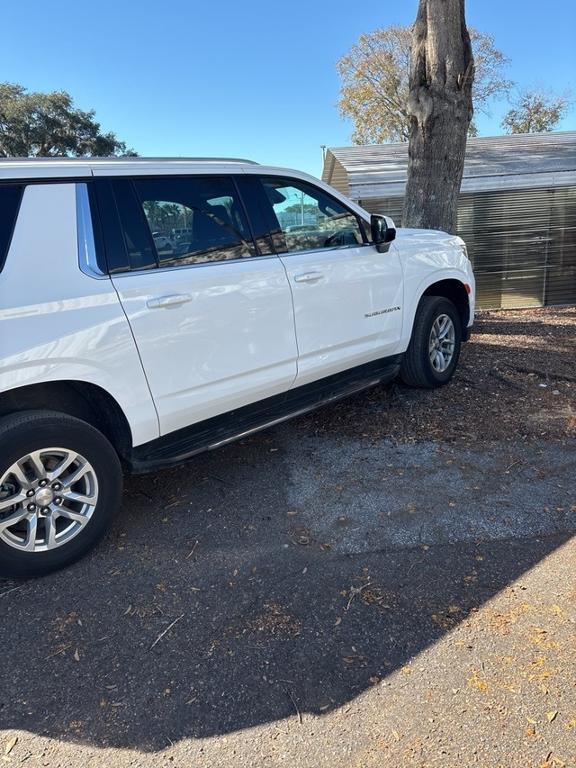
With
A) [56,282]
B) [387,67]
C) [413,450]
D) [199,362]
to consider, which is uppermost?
[387,67]

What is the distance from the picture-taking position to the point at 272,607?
9.01 ft

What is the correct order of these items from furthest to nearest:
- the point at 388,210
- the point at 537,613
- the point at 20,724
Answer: the point at 388,210 < the point at 537,613 < the point at 20,724

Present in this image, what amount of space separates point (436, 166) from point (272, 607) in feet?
19.2

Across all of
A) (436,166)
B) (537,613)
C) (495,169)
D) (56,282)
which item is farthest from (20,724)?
(495,169)

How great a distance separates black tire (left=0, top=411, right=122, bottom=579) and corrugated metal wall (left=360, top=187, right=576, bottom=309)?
9.29 m

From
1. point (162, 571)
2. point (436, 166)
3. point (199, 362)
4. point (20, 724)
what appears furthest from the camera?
point (436, 166)

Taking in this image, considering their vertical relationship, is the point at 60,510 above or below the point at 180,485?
above

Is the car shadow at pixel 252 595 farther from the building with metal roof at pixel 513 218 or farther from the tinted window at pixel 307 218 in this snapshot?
the building with metal roof at pixel 513 218

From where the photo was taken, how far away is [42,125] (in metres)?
32.4

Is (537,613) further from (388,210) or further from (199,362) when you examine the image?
(388,210)

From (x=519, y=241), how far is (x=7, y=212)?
10.5 m

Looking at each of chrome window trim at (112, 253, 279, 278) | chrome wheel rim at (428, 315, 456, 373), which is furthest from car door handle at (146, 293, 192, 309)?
chrome wheel rim at (428, 315, 456, 373)

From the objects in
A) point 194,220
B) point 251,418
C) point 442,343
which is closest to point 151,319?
point 194,220

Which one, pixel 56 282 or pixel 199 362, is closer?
pixel 56 282
